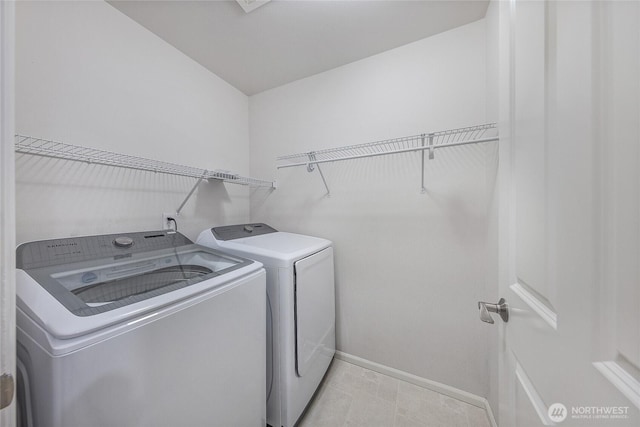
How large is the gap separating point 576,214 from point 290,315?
1.22 m

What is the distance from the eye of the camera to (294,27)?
1482mm

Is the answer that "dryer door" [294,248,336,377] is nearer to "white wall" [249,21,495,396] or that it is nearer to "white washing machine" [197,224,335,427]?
"white washing machine" [197,224,335,427]

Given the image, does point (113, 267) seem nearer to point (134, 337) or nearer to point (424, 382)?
point (134, 337)

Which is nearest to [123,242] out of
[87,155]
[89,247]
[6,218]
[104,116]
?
[89,247]

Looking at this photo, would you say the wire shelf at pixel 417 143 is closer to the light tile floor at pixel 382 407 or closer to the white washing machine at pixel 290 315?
the white washing machine at pixel 290 315

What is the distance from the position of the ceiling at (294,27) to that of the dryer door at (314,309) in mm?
1592

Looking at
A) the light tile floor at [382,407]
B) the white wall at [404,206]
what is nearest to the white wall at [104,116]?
the white wall at [404,206]

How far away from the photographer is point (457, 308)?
149 centimetres

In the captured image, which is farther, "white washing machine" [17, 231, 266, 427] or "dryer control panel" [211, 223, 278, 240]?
"dryer control panel" [211, 223, 278, 240]

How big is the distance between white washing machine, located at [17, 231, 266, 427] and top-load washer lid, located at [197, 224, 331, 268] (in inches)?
5.6

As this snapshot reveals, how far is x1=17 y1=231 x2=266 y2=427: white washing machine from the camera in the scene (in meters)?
0.54

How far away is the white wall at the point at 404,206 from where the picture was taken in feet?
4.75

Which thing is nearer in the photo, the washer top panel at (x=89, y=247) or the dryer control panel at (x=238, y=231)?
the washer top panel at (x=89, y=247)

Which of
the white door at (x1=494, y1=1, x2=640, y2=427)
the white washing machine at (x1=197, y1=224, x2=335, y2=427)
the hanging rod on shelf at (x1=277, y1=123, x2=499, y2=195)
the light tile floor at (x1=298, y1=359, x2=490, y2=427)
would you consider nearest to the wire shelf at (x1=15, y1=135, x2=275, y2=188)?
the white washing machine at (x1=197, y1=224, x2=335, y2=427)
